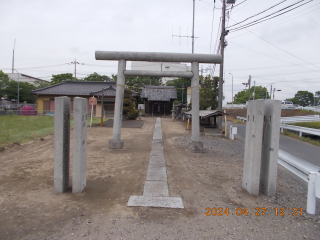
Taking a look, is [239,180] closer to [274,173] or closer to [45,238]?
[274,173]

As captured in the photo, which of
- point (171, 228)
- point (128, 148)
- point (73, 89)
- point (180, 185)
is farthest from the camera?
point (73, 89)

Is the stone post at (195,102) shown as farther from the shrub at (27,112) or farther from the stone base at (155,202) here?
the shrub at (27,112)

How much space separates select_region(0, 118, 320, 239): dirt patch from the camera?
3125 mm

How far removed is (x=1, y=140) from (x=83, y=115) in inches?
310

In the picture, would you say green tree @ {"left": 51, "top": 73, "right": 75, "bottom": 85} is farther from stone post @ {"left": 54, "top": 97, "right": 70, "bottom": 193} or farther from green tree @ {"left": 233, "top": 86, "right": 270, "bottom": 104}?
stone post @ {"left": 54, "top": 97, "right": 70, "bottom": 193}

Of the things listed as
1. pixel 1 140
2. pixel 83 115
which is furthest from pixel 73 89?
pixel 83 115

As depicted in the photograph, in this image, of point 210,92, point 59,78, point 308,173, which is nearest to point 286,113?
point 210,92

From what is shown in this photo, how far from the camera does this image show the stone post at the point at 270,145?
4.37 meters

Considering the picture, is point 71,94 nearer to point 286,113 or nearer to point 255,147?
point 255,147

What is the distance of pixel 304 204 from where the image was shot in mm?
4230

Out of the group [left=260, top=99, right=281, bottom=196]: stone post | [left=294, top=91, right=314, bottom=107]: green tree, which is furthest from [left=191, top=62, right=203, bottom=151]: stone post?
[left=294, top=91, right=314, bottom=107]: green tree

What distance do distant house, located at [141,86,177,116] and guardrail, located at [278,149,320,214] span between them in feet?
102

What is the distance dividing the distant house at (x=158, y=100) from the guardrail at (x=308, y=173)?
102ft

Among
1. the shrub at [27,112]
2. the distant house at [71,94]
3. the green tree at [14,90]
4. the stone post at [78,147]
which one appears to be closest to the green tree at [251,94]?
the distant house at [71,94]
